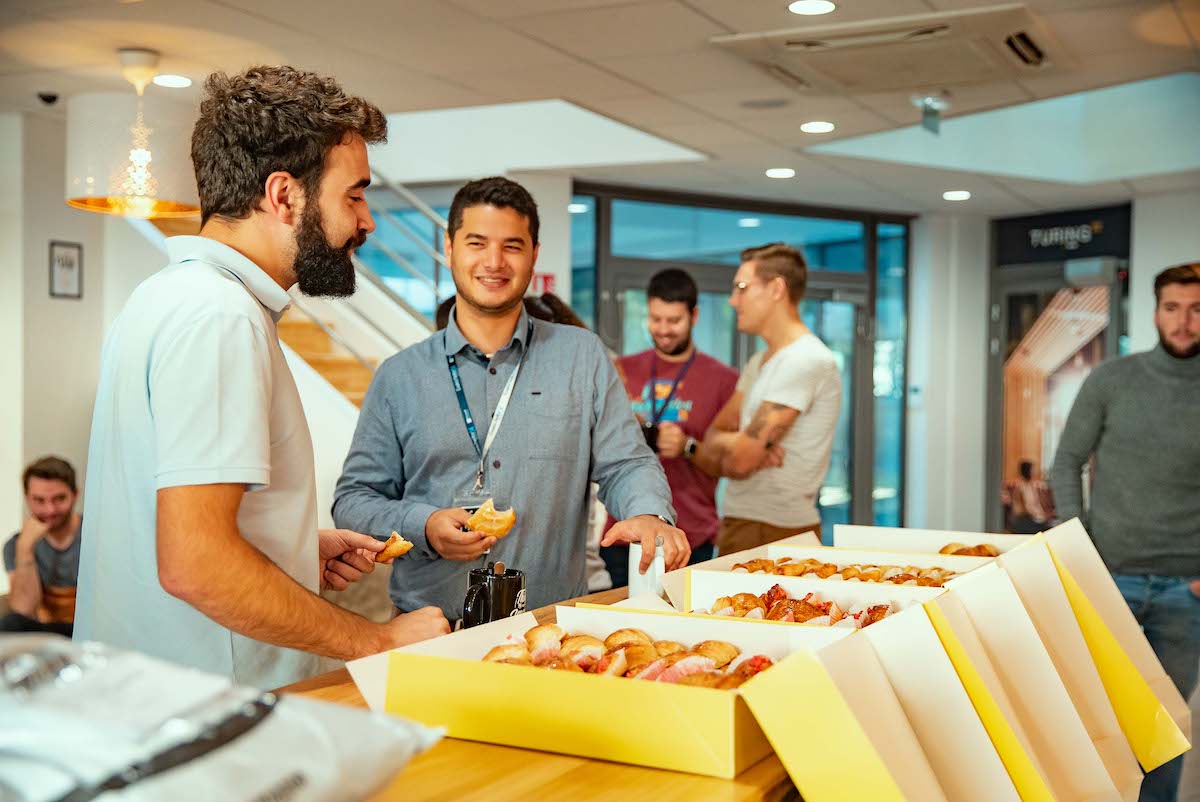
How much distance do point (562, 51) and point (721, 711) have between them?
14.0 feet

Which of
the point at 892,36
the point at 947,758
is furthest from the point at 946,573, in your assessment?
the point at 892,36

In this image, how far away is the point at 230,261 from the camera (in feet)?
5.54

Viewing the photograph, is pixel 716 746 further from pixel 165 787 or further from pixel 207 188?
pixel 207 188

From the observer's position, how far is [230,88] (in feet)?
5.75

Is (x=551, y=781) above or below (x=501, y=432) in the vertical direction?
below

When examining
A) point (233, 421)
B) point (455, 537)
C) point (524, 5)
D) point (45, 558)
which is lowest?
point (45, 558)

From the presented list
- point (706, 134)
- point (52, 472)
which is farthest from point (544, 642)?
point (706, 134)

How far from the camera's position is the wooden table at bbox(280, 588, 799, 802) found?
47.1 inches

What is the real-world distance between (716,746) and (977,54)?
14.4ft

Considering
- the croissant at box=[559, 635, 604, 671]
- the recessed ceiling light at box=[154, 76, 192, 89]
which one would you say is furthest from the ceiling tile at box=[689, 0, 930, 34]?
the croissant at box=[559, 635, 604, 671]

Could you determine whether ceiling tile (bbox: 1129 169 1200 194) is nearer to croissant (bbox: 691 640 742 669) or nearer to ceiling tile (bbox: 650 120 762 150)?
ceiling tile (bbox: 650 120 762 150)

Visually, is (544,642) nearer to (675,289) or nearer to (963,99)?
(675,289)

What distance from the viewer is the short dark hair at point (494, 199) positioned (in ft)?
8.71

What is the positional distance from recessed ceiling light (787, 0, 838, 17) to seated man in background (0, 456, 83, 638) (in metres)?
3.56
